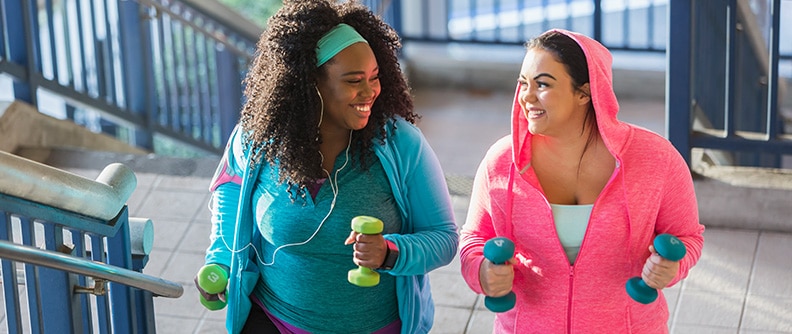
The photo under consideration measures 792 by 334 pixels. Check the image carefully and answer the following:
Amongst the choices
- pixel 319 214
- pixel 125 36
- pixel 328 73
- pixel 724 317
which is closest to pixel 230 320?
pixel 319 214

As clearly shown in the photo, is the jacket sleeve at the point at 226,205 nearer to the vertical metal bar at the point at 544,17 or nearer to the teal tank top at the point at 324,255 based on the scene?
the teal tank top at the point at 324,255

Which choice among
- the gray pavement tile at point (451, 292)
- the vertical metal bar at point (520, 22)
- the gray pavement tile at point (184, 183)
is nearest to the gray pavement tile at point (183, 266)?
the gray pavement tile at point (184, 183)

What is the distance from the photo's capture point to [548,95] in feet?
9.07

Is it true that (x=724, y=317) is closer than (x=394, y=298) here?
No

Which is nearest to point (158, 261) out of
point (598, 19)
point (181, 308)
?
→ point (181, 308)

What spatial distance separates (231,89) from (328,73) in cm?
471

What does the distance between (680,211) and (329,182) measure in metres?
0.88

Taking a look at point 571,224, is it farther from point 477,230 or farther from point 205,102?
point 205,102

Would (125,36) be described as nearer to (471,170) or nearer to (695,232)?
(471,170)

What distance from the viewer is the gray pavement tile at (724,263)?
4414 millimetres

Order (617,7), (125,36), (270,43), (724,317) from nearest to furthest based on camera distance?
(270,43)
(724,317)
(125,36)
(617,7)

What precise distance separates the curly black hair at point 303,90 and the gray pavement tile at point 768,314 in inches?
67.7

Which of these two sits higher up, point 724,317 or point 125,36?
point 125,36

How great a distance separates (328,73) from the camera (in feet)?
9.81
